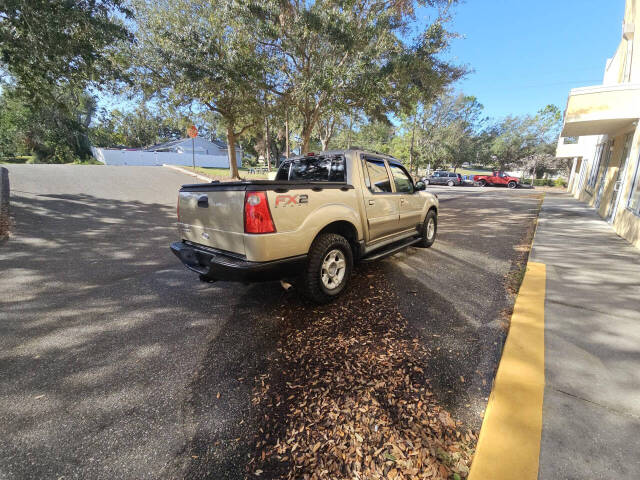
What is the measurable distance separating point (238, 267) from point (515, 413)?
2433mm

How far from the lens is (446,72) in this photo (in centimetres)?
1145

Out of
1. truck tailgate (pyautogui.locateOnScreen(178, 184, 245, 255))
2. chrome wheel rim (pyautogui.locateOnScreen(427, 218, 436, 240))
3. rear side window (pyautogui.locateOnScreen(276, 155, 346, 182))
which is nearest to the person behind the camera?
truck tailgate (pyautogui.locateOnScreen(178, 184, 245, 255))

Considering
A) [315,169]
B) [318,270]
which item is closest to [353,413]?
[318,270]

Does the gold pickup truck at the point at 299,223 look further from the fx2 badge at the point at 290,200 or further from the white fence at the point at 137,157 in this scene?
the white fence at the point at 137,157

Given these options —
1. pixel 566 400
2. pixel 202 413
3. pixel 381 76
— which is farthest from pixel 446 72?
pixel 202 413

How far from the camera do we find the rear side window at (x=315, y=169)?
3997mm

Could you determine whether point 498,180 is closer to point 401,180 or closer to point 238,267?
point 401,180

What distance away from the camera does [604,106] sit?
8.02 m

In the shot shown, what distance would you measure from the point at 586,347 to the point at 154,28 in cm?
1522

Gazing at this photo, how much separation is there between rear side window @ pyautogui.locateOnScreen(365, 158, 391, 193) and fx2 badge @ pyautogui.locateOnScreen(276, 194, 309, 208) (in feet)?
4.68

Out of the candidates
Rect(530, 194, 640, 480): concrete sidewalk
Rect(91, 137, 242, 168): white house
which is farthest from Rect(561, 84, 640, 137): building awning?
Rect(91, 137, 242, 168): white house

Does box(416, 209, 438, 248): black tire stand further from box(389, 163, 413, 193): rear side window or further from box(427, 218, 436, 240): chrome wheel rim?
box(389, 163, 413, 193): rear side window

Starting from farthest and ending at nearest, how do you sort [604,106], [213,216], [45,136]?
[45,136]
[604,106]
[213,216]

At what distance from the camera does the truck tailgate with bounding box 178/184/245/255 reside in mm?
2818
